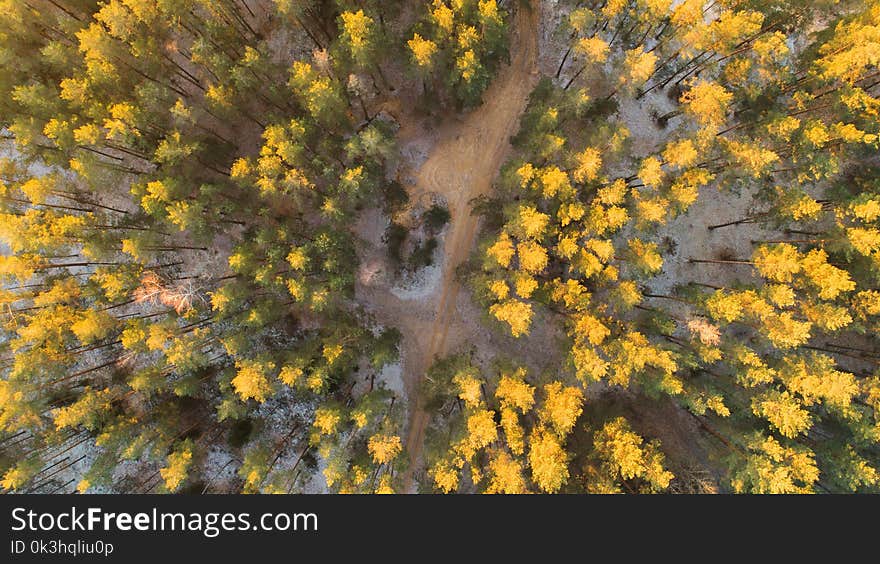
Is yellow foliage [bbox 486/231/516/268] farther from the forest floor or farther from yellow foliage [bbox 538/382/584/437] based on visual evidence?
yellow foliage [bbox 538/382/584/437]

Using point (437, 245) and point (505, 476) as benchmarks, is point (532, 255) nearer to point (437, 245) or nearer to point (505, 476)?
point (437, 245)

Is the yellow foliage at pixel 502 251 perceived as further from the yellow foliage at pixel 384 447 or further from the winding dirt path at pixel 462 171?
the yellow foliage at pixel 384 447

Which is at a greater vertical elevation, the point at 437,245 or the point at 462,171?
the point at 462,171

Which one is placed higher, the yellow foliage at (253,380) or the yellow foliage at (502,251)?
the yellow foliage at (502,251)

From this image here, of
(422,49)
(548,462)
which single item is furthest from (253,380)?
(422,49)

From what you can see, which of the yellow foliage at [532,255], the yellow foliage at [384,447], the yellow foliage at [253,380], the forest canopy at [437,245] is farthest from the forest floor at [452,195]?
the yellow foliage at [253,380]
